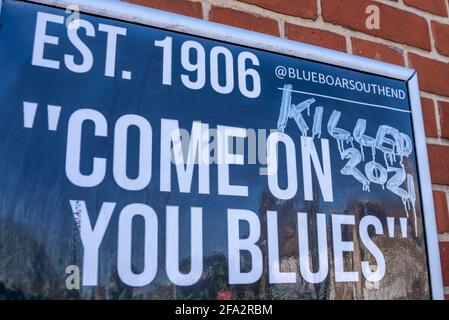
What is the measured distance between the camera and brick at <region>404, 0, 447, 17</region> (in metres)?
0.92

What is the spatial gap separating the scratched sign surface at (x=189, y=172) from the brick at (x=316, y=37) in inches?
2.2

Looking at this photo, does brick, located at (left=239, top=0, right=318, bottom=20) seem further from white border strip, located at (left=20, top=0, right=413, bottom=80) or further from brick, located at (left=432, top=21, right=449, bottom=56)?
brick, located at (left=432, top=21, right=449, bottom=56)

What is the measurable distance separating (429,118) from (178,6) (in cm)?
54

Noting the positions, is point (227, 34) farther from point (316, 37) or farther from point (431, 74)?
point (431, 74)

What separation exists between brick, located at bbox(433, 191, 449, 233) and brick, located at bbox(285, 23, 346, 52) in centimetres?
33

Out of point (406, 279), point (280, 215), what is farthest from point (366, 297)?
point (280, 215)

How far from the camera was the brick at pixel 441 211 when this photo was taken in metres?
0.79

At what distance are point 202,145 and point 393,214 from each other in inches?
14.3

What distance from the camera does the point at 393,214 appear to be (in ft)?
2.42

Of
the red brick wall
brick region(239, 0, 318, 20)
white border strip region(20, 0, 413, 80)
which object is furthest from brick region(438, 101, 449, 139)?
brick region(239, 0, 318, 20)

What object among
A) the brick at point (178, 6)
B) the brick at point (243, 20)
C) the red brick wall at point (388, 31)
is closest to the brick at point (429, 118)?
the red brick wall at point (388, 31)

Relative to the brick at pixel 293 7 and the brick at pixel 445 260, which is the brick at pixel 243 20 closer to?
the brick at pixel 293 7

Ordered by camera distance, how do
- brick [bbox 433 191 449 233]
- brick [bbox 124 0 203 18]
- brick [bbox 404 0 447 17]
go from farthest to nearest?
1. brick [bbox 404 0 447 17]
2. brick [bbox 433 191 449 233]
3. brick [bbox 124 0 203 18]
